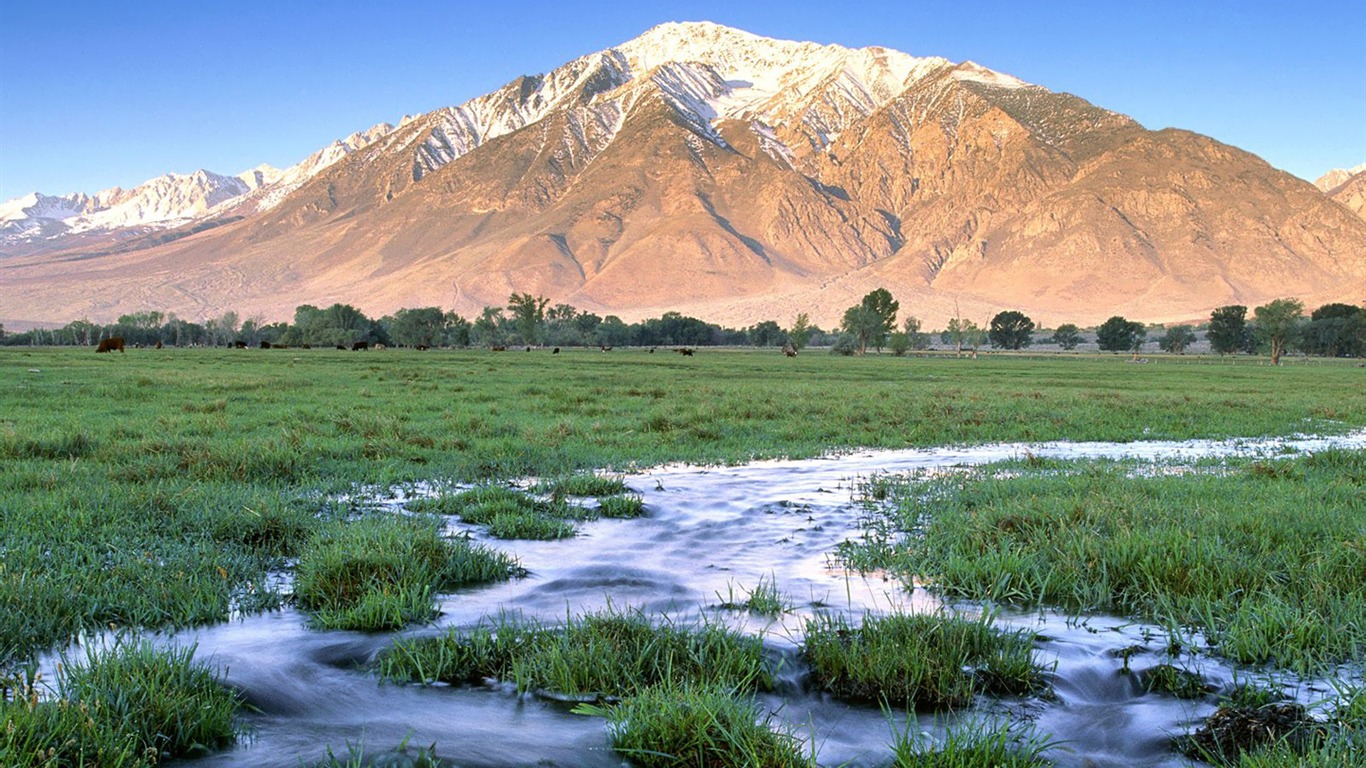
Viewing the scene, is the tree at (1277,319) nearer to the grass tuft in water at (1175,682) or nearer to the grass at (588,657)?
the grass tuft in water at (1175,682)

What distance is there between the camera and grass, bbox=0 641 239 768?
3.53 meters

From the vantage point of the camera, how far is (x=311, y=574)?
21.0 ft

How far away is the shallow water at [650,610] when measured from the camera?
13.1 ft

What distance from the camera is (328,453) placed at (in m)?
13.7

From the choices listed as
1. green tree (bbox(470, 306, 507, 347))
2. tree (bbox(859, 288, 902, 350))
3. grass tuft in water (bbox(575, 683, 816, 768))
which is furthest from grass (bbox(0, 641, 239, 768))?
green tree (bbox(470, 306, 507, 347))

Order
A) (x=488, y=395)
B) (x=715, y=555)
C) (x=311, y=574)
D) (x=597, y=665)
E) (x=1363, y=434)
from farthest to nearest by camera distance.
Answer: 1. (x=488, y=395)
2. (x=1363, y=434)
3. (x=715, y=555)
4. (x=311, y=574)
5. (x=597, y=665)

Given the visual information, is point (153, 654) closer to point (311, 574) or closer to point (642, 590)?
point (311, 574)

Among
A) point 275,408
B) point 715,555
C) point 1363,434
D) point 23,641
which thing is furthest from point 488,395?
point 1363,434

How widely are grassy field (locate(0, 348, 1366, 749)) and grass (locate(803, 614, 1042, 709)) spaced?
1659 mm

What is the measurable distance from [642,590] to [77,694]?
3731mm

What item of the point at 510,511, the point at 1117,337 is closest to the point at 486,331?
the point at 1117,337

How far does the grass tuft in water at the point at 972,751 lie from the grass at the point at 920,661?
1.36 feet

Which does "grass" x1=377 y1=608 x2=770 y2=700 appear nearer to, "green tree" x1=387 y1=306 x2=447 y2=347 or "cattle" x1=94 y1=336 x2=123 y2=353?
"cattle" x1=94 y1=336 x2=123 y2=353

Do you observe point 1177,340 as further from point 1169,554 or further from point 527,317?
point 1169,554
